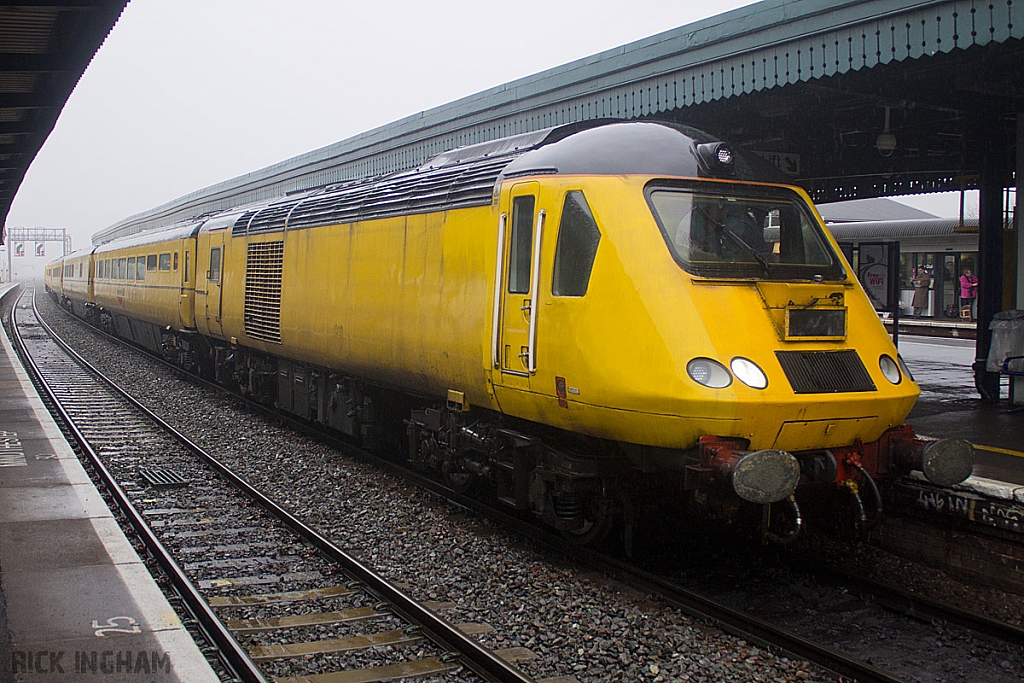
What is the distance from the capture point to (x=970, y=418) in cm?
996

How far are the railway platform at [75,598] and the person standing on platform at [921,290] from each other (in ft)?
72.0

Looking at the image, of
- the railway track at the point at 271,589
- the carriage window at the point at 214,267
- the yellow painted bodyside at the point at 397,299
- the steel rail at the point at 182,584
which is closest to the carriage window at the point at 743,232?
the yellow painted bodyside at the point at 397,299

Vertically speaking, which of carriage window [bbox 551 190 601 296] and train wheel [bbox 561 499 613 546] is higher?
carriage window [bbox 551 190 601 296]

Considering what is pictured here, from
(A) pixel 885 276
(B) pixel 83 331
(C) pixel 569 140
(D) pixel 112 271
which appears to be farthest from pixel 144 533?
(B) pixel 83 331

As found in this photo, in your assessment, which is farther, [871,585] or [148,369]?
[148,369]

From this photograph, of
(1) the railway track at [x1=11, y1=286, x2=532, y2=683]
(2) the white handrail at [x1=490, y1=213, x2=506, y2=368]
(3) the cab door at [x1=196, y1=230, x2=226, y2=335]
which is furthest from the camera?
(3) the cab door at [x1=196, y1=230, x2=226, y2=335]

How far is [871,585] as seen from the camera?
6.47m

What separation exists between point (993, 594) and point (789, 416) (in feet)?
6.86

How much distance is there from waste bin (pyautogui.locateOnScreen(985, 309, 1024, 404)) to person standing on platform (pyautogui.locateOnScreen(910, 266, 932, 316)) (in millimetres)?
15451

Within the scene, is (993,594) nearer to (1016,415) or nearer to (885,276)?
(885,276)

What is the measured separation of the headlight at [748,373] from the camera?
218 inches

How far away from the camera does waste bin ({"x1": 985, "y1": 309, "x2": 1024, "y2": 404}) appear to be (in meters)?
10.1

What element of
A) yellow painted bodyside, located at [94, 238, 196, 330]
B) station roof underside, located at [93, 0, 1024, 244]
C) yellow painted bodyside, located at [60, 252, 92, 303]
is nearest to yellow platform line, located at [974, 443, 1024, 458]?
station roof underside, located at [93, 0, 1024, 244]

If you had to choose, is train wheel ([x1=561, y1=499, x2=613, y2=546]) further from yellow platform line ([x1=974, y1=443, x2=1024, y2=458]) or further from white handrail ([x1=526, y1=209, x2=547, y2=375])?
yellow platform line ([x1=974, y1=443, x2=1024, y2=458])
